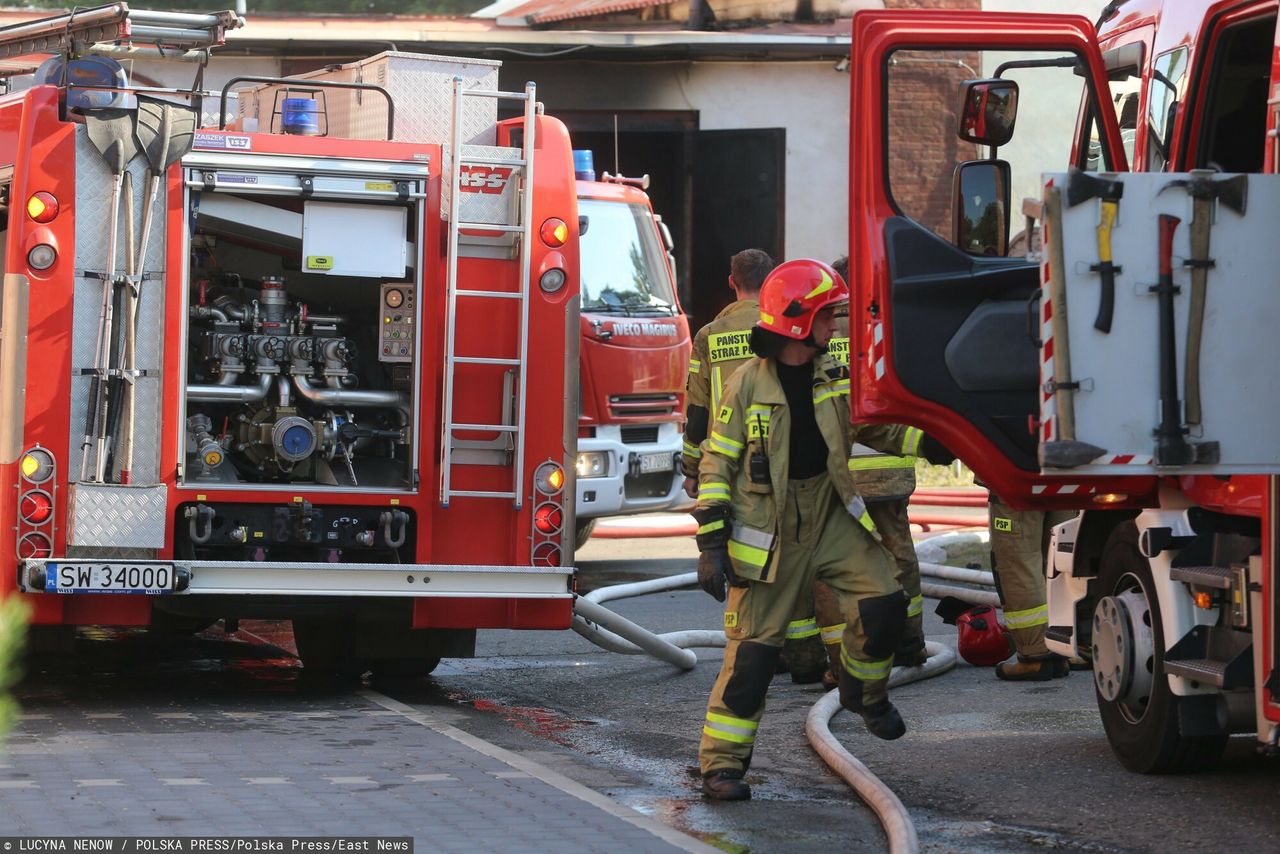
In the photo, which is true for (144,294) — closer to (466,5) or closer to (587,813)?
(587,813)

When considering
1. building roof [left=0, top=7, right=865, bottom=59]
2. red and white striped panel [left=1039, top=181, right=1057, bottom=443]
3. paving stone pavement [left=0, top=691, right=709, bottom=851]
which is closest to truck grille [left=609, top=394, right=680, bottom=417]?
paving stone pavement [left=0, top=691, right=709, bottom=851]

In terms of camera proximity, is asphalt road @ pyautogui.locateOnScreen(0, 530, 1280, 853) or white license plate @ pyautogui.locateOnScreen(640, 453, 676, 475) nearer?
asphalt road @ pyautogui.locateOnScreen(0, 530, 1280, 853)

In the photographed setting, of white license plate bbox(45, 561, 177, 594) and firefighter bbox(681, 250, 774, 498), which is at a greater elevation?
firefighter bbox(681, 250, 774, 498)

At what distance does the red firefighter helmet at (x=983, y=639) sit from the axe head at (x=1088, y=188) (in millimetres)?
3366

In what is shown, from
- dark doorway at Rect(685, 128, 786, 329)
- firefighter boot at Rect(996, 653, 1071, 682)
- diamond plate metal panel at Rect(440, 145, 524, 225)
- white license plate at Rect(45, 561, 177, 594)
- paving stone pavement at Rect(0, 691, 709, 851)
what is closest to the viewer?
paving stone pavement at Rect(0, 691, 709, 851)

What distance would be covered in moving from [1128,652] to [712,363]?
2.48 m

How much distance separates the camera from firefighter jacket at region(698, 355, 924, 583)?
6.34 m

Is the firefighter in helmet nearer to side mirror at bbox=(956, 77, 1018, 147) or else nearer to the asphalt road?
the asphalt road

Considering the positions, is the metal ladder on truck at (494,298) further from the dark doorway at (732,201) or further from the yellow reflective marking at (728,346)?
the dark doorway at (732,201)

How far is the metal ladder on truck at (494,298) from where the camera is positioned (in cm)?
783

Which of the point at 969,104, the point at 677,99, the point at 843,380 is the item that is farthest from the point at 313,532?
the point at 677,99

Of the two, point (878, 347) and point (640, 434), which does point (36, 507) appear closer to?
point (878, 347)

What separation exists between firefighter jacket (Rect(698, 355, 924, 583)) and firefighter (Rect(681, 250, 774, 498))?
5.47 feet

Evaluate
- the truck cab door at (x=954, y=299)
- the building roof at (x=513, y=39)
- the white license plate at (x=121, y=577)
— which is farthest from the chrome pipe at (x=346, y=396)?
the building roof at (x=513, y=39)
